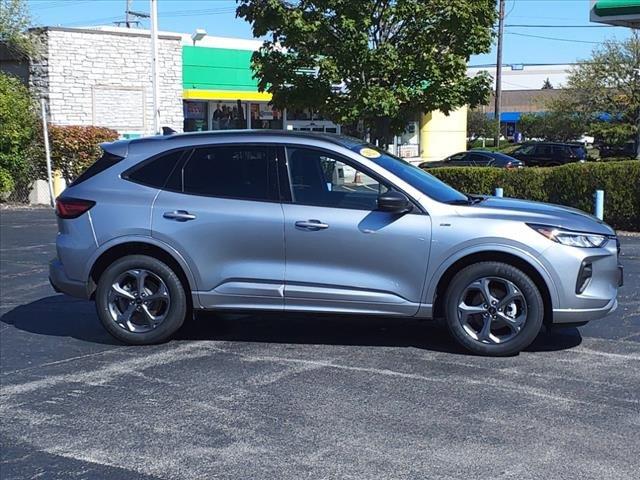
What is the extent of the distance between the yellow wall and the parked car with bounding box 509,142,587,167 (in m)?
3.50

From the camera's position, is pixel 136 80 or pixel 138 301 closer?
pixel 138 301

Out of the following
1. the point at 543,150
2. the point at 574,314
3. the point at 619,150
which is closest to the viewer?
the point at 574,314

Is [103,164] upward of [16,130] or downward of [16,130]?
downward

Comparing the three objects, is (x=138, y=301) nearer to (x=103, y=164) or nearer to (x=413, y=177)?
(x=103, y=164)

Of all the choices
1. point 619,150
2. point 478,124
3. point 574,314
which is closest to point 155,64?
point 574,314

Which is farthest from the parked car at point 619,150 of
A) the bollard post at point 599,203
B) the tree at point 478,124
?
the tree at point 478,124

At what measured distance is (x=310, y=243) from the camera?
6203 mm

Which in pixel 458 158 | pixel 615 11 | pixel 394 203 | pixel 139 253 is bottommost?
pixel 139 253

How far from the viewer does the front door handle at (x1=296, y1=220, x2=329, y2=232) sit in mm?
6164

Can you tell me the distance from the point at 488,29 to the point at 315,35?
3386 millimetres

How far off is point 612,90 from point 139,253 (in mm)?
35341

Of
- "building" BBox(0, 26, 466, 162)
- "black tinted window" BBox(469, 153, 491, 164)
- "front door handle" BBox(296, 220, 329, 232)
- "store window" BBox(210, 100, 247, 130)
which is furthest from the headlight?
"black tinted window" BBox(469, 153, 491, 164)

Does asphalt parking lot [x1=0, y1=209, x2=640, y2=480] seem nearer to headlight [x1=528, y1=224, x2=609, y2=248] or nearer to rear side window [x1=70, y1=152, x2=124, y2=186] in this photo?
headlight [x1=528, y1=224, x2=609, y2=248]

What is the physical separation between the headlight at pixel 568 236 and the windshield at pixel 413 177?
2.24 ft
